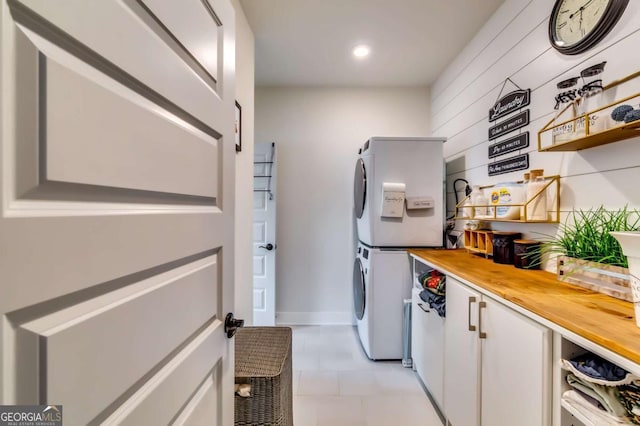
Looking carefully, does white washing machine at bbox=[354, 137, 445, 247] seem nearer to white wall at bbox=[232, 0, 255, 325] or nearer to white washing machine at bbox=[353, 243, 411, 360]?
white washing machine at bbox=[353, 243, 411, 360]

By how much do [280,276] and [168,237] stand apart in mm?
2600

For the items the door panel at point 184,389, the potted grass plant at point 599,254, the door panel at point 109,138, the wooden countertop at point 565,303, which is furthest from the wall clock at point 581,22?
the door panel at point 184,389

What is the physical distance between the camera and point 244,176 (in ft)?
6.70

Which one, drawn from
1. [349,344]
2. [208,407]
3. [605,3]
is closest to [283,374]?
[208,407]

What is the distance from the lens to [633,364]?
619 millimetres

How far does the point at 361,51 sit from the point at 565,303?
2361 mm

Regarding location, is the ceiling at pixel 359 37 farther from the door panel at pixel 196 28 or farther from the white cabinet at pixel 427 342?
the white cabinet at pixel 427 342

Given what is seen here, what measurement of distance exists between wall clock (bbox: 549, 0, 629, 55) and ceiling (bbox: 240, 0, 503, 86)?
646 mm

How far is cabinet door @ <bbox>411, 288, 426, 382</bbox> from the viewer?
197 cm

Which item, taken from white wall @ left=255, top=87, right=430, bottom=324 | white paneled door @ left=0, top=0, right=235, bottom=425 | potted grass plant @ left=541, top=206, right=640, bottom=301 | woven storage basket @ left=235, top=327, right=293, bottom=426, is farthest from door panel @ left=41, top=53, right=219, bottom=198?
white wall @ left=255, top=87, right=430, bottom=324

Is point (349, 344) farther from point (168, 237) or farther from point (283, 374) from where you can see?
point (168, 237)

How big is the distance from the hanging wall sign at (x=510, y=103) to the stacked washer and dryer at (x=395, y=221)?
440mm

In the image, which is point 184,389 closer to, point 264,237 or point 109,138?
point 109,138

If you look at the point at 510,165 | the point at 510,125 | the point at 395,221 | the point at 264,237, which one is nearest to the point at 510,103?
the point at 510,125
